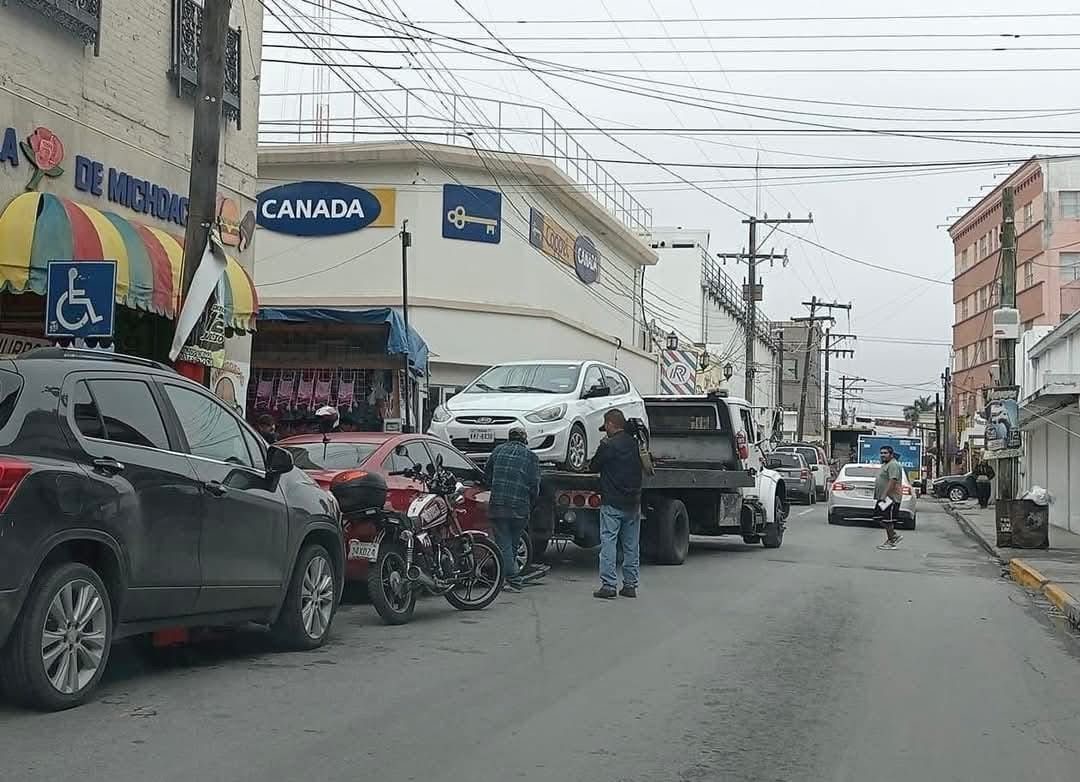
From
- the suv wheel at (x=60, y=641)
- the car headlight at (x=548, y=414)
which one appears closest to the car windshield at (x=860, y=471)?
the car headlight at (x=548, y=414)

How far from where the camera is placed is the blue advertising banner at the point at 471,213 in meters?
30.2

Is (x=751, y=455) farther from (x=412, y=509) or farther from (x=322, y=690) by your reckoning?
(x=322, y=690)

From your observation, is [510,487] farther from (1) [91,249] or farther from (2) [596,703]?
(2) [596,703]

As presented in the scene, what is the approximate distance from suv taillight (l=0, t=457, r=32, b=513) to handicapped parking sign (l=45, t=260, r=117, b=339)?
15.3 ft

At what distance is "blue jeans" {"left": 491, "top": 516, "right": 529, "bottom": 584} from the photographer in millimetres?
12680

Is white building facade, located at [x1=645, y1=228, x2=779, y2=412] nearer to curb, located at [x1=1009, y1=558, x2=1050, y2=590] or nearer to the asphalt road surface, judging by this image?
curb, located at [x1=1009, y1=558, x2=1050, y2=590]

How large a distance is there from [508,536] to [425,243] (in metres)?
18.1

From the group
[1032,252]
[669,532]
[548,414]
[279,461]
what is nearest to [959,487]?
[1032,252]

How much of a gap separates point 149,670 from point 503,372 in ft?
28.5

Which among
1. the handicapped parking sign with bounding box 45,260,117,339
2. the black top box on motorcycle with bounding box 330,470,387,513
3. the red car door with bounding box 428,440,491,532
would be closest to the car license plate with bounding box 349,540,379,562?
the black top box on motorcycle with bounding box 330,470,387,513

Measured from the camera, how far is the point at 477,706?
7.32 m

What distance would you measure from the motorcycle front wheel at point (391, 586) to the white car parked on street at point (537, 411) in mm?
4178

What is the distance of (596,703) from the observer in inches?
297

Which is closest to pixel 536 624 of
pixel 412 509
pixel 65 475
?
pixel 412 509
